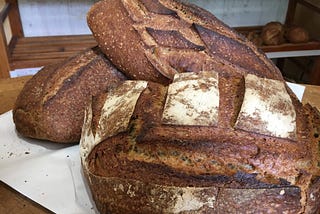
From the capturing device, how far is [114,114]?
33.0 inches

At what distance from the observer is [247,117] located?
2.52 ft

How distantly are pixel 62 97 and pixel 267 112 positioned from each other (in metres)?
0.57

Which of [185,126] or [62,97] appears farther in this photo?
Answer: [62,97]

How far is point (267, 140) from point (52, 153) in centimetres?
59

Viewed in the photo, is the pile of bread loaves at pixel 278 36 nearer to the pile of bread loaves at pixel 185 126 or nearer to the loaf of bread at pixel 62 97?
the pile of bread loaves at pixel 185 126

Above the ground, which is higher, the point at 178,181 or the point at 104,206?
the point at 178,181

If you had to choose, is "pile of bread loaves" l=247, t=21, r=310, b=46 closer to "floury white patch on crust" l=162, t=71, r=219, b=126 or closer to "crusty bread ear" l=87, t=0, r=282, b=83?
"crusty bread ear" l=87, t=0, r=282, b=83

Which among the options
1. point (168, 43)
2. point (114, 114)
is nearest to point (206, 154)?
point (114, 114)

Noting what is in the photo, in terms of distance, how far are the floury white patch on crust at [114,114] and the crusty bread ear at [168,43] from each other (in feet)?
0.43

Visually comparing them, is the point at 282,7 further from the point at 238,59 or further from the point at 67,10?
the point at 238,59

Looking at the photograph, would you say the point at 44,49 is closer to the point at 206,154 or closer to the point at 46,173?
the point at 46,173

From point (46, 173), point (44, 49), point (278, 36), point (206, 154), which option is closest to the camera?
point (206, 154)

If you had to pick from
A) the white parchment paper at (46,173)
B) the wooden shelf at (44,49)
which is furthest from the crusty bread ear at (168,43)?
the wooden shelf at (44,49)

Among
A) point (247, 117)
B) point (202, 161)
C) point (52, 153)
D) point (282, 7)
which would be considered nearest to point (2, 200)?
point (52, 153)
